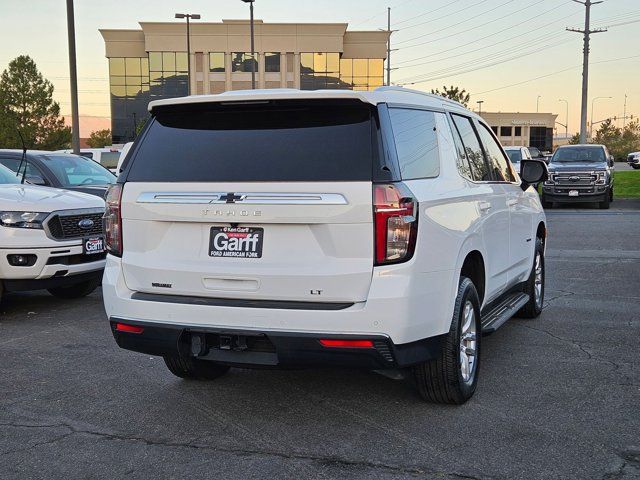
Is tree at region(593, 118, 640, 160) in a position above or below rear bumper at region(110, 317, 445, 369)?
above

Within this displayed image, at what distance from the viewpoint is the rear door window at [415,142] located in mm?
4211

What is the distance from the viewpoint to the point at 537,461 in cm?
384

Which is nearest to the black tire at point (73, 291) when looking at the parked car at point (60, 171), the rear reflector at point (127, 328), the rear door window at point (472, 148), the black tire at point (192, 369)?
the parked car at point (60, 171)

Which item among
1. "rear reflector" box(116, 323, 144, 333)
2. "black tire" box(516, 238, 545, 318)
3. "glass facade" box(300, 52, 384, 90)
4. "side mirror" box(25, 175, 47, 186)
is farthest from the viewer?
"glass facade" box(300, 52, 384, 90)

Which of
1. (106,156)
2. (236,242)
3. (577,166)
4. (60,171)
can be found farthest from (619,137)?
(236,242)

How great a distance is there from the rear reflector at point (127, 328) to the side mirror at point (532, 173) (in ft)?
12.4

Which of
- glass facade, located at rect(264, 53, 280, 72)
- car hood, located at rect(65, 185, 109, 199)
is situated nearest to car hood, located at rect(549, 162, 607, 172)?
car hood, located at rect(65, 185, 109, 199)

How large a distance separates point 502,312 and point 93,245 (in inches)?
172

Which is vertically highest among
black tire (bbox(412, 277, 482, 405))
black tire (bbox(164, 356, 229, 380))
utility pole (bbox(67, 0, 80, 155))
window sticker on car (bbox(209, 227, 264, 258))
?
utility pole (bbox(67, 0, 80, 155))

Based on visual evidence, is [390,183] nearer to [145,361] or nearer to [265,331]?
[265,331]

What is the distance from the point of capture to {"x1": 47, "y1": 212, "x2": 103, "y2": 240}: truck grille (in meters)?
7.62

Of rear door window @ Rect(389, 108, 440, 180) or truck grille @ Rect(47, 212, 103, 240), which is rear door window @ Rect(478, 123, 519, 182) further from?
truck grille @ Rect(47, 212, 103, 240)

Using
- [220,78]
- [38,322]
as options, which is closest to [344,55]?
[220,78]

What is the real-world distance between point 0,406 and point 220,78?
227ft
